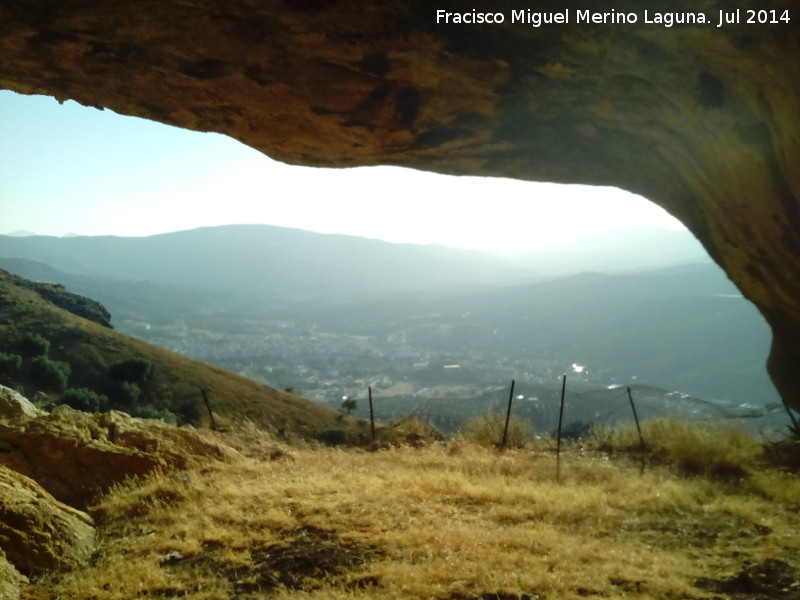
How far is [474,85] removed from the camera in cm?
713

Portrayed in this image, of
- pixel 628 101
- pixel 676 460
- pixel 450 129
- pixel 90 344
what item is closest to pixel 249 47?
pixel 450 129

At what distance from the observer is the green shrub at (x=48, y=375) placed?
39.4 metres

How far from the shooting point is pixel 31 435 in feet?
36.7

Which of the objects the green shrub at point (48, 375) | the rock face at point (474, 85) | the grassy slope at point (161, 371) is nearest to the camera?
the rock face at point (474, 85)

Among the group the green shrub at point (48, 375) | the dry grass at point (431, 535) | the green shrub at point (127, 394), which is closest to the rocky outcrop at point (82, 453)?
the dry grass at point (431, 535)

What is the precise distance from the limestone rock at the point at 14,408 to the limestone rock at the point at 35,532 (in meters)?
3.73

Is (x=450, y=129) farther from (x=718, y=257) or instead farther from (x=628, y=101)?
(x=718, y=257)

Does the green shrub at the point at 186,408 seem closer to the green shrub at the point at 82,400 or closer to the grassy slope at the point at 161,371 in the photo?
the grassy slope at the point at 161,371

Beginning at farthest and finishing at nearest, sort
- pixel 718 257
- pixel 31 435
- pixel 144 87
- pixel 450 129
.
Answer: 1. pixel 31 435
2. pixel 718 257
3. pixel 450 129
4. pixel 144 87

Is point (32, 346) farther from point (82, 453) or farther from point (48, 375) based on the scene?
point (82, 453)

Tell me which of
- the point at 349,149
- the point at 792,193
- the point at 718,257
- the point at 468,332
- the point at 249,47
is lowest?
the point at 468,332

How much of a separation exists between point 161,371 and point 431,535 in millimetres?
45354

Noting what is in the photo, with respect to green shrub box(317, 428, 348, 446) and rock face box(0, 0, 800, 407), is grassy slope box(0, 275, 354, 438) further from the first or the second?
rock face box(0, 0, 800, 407)

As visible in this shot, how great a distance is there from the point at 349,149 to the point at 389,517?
5.25 metres
